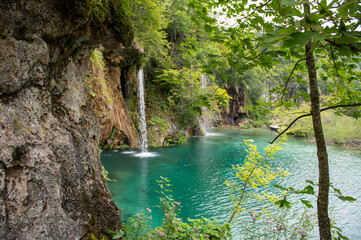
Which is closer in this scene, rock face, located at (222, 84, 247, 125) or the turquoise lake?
the turquoise lake

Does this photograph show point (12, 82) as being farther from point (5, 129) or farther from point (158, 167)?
point (158, 167)

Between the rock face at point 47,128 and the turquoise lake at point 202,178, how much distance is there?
2735 millimetres

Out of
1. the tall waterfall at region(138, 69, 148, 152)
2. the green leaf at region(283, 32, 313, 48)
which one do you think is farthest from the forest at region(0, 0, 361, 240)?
the tall waterfall at region(138, 69, 148, 152)

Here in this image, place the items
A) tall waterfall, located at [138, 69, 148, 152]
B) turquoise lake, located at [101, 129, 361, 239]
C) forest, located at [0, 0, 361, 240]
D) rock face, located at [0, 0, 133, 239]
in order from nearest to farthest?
forest, located at [0, 0, 361, 240] → rock face, located at [0, 0, 133, 239] → turquoise lake, located at [101, 129, 361, 239] → tall waterfall, located at [138, 69, 148, 152]

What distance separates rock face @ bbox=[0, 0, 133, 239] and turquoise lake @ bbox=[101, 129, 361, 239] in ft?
8.97

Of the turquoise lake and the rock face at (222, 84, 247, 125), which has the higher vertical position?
the rock face at (222, 84, 247, 125)

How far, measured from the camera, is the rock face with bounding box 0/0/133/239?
193cm

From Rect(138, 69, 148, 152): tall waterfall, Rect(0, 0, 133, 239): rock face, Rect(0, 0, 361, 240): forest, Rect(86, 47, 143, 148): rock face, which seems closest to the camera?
Rect(0, 0, 361, 240): forest

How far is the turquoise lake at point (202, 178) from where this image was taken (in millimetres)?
5609

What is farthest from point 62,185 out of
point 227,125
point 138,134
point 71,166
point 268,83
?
point 268,83

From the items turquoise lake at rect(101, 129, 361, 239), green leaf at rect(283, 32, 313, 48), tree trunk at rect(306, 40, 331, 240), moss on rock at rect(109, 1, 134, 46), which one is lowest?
turquoise lake at rect(101, 129, 361, 239)

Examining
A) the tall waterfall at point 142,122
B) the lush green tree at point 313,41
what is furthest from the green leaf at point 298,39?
the tall waterfall at point 142,122

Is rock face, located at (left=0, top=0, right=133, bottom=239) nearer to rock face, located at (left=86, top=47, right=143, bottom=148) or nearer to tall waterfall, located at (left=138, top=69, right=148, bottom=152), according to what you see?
rock face, located at (left=86, top=47, right=143, bottom=148)

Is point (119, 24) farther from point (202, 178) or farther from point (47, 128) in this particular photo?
point (202, 178)
